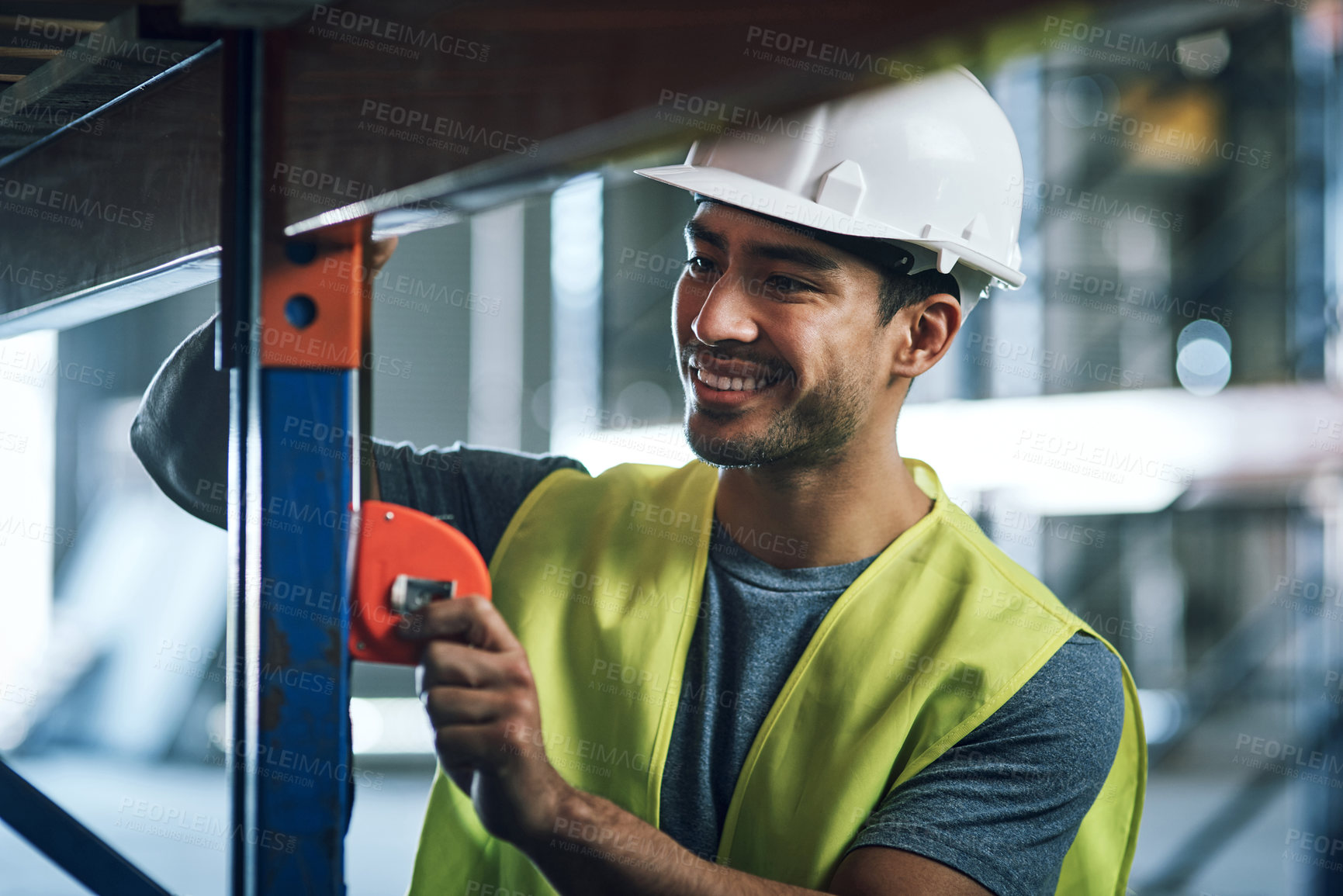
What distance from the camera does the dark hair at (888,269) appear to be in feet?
5.50

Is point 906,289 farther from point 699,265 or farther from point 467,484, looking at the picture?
point 467,484

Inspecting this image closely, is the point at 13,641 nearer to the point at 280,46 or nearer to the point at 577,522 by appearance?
the point at 577,522

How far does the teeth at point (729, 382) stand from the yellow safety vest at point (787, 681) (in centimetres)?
29

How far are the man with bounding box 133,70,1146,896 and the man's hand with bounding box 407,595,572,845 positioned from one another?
1.08 feet

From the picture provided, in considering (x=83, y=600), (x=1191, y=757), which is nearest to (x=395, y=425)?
(x=83, y=600)

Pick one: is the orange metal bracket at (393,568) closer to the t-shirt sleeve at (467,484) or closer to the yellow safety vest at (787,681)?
the yellow safety vest at (787,681)

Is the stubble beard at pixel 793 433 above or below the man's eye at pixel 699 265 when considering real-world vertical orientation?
below

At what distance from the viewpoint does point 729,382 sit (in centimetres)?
172

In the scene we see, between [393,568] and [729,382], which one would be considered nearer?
[393,568]

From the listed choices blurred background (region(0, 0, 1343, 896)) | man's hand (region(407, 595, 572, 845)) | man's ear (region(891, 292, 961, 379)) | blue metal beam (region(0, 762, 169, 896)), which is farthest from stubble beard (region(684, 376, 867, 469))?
blurred background (region(0, 0, 1343, 896))

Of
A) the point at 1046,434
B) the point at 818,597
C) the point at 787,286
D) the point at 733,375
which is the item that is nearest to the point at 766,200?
the point at 787,286

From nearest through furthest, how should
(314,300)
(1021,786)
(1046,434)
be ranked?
(314,300) < (1021,786) < (1046,434)

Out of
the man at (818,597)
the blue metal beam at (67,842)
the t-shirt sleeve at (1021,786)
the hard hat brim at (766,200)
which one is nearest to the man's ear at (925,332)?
the man at (818,597)

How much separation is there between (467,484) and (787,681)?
2.14 ft
